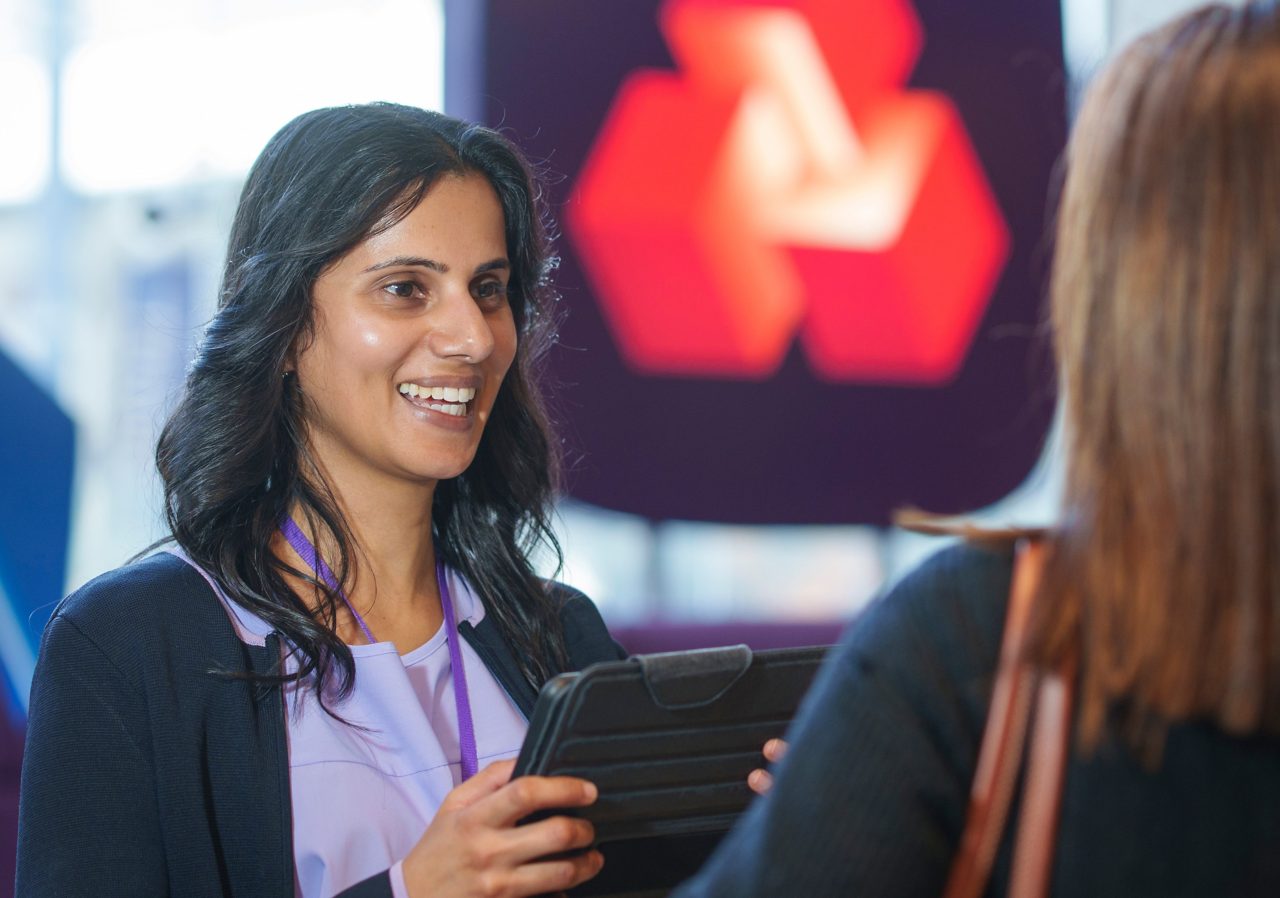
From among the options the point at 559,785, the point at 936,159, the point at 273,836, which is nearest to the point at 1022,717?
the point at 559,785

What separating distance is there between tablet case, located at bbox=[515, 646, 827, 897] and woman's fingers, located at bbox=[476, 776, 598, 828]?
0.04 ft

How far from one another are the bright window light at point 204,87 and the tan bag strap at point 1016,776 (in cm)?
270

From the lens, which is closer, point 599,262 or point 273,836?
point 273,836

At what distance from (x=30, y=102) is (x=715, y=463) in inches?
77.1

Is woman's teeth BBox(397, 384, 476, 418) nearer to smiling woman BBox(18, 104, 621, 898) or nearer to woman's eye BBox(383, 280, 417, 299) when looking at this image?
smiling woman BBox(18, 104, 621, 898)

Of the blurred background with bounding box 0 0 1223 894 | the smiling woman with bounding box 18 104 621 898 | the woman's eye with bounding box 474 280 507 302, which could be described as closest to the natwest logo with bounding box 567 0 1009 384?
the blurred background with bounding box 0 0 1223 894

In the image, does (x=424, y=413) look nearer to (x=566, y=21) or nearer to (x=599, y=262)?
(x=599, y=262)

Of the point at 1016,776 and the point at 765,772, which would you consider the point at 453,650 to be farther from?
the point at 1016,776

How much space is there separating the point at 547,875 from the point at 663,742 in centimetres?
16

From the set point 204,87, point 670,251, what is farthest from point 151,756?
point 670,251

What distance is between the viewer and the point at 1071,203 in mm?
816

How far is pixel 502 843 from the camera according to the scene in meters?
1.21

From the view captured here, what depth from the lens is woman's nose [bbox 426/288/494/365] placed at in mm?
1699

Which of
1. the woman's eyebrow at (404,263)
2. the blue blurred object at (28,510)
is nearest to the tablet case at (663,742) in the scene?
the woman's eyebrow at (404,263)
